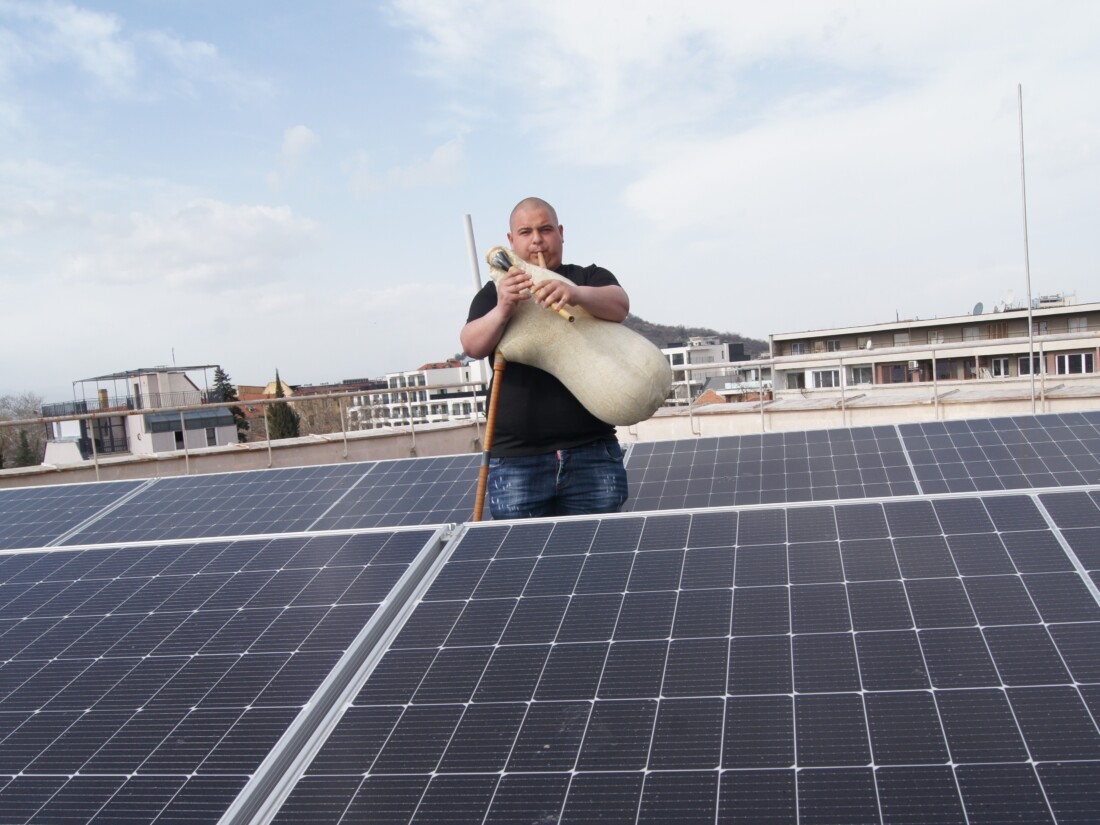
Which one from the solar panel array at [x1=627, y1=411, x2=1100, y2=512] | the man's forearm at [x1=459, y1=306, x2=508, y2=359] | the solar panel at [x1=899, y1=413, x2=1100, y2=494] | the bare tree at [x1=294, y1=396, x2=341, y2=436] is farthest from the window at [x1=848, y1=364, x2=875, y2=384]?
the man's forearm at [x1=459, y1=306, x2=508, y2=359]

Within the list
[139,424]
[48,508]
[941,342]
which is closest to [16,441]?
[139,424]

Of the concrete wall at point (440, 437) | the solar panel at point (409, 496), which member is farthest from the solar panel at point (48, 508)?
the concrete wall at point (440, 437)

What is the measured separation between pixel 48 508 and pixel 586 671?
7.48m

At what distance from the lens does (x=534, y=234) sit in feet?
14.5

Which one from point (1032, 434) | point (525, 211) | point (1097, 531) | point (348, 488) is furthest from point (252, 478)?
point (1097, 531)

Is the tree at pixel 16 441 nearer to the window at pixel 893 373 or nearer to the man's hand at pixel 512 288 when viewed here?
the man's hand at pixel 512 288

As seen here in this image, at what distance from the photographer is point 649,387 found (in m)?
4.16

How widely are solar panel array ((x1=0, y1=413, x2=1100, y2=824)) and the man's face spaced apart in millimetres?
1489

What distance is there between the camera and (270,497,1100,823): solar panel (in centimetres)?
201

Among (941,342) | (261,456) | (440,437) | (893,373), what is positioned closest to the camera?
Answer: (261,456)

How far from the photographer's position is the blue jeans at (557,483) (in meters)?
4.44

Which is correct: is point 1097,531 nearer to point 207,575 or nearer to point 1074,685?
point 1074,685

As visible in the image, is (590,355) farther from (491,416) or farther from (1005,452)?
(1005,452)

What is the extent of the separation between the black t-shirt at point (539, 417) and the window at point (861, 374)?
63371mm
